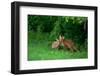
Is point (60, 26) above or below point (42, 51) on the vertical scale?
above

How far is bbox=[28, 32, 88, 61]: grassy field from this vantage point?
125 centimetres

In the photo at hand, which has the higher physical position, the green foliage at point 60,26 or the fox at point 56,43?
the green foliage at point 60,26

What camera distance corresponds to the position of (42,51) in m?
→ 1.29

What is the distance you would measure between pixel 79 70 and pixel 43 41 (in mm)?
254

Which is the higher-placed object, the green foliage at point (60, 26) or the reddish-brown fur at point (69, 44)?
the green foliage at point (60, 26)

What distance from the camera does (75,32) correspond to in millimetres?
1363

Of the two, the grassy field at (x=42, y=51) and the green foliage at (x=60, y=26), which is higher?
the green foliage at (x=60, y=26)

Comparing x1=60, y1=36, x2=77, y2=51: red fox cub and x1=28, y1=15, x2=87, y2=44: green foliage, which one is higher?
x1=28, y1=15, x2=87, y2=44: green foliage

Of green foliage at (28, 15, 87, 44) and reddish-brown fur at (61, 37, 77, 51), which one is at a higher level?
green foliage at (28, 15, 87, 44)

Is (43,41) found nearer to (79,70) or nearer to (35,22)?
(35,22)

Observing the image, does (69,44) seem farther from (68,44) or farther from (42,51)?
(42,51)

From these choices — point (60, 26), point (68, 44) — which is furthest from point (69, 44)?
point (60, 26)

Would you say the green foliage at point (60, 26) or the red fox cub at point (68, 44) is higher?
the green foliage at point (60, 26)

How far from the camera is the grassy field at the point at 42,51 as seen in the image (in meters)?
1.25
